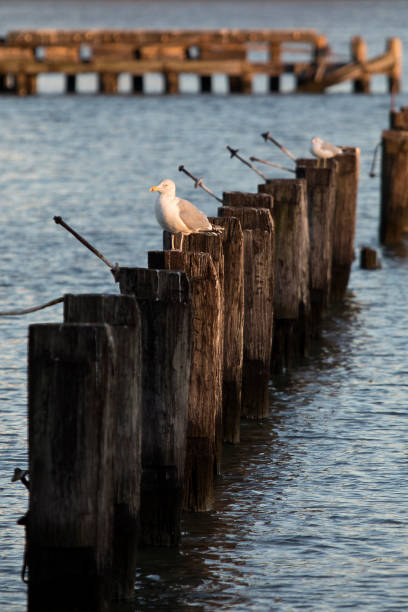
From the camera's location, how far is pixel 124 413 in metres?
6.29

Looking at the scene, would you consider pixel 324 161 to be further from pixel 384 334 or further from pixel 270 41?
pixel 270 41

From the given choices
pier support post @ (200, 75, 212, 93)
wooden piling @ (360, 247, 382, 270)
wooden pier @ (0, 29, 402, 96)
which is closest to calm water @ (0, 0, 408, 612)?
wooden piling @ (360, 247, 382, 270)

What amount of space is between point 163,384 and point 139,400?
67 centimetres

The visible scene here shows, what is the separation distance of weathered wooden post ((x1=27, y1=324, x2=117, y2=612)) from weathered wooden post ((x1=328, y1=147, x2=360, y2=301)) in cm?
973

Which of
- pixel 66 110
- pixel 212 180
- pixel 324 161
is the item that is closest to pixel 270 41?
pixel 66 110

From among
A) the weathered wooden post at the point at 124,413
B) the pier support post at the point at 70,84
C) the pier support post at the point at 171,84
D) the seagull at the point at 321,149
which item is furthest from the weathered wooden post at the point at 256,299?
the pier support post at the point at 70,84

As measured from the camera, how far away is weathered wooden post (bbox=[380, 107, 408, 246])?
18438 mm

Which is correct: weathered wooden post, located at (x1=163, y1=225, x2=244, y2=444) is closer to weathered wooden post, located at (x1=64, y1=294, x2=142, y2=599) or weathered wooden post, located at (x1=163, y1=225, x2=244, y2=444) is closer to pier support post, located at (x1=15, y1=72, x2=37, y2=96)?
weathered wooden post, located at (x1=64, y1=294, x2=142, y2=599)

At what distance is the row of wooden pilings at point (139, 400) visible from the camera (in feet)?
18.2

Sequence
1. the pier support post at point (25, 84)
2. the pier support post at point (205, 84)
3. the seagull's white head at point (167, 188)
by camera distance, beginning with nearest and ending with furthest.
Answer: the seagull's white head at point (167, 188) < the pier support post at point (25, 84) < the pier support post at point (205, 84)

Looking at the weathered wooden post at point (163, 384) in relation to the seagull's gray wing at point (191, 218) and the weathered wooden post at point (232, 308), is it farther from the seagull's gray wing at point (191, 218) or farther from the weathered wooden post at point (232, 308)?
the weathered wooden post at point (232, 308)

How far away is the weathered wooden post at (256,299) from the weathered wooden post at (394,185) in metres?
8.37

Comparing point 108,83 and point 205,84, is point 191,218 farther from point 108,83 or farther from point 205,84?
point 205,84

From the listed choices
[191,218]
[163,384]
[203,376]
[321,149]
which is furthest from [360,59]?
[163,384]
